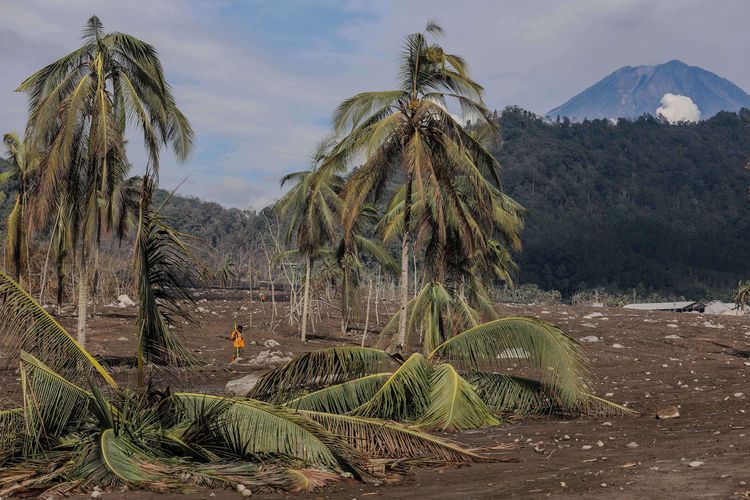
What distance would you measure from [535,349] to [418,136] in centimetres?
492

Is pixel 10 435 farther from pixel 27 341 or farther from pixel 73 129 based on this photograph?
pixel 73 129

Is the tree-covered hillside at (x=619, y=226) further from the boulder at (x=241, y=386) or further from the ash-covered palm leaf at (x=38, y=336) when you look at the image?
the ash-covered palm leaf at (x=38, y=336)

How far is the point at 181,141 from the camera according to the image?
58.6ft

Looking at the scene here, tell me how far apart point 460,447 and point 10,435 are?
15.2ft

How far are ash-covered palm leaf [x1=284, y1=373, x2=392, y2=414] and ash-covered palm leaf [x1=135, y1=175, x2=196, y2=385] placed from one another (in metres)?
1.98

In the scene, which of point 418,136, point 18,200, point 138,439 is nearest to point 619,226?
point 18,200

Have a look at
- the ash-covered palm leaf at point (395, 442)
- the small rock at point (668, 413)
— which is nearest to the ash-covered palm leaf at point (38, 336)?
the ash-covered palm leaf at point (395, 442)

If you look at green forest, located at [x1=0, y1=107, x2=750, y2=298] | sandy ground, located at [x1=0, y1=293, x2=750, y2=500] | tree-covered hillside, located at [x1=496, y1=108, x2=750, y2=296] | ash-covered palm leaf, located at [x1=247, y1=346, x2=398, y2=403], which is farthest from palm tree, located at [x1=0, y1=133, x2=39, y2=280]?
tree-covered hillside, located at [x1=496, y1=108, x2=750, y2=296]

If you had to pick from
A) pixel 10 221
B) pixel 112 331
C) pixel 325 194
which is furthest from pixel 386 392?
pixel 112 331

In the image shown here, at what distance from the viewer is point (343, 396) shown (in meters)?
11.2

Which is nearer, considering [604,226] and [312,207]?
[312,207]

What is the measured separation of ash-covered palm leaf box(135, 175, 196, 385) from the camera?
8.84 meters

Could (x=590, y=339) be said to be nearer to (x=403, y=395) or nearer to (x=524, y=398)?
(x=524, y=398)

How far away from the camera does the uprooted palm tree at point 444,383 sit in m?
11.0
